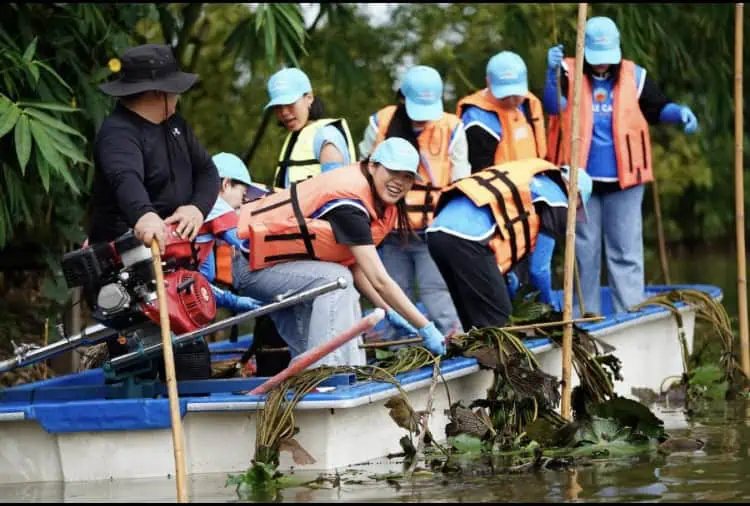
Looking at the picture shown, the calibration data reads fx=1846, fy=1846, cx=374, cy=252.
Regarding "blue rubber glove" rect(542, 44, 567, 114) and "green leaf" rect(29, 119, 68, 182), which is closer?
"green leaf" rect(29, 119, 68, 182)

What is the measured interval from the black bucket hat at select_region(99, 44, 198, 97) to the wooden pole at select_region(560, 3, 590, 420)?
1849 millimetres

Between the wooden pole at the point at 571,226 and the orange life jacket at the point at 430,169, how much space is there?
1.81 metres

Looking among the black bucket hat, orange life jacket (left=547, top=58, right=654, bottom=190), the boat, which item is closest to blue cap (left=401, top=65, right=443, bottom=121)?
orange life jacket (left=547, top=58, right=654, bottom=190)

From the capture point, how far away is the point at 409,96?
10.3 m

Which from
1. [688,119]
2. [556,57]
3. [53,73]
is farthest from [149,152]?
[688,119]

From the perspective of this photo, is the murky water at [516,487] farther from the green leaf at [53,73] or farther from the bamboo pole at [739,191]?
the green leaf at [53,73]

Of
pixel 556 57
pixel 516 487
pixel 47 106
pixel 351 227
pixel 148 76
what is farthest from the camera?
pixel 556 57

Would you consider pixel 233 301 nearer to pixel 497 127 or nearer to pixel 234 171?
pixel 234 171

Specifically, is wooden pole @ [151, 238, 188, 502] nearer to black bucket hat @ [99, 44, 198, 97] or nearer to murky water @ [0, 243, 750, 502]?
murky water @ [0, 243, 750, 502]

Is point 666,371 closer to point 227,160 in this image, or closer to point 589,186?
point 589,186

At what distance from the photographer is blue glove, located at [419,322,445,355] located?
27.7 ft

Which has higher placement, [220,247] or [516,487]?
[220,247]

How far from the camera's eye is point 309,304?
27.7ft

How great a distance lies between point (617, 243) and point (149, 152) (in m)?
4.12
